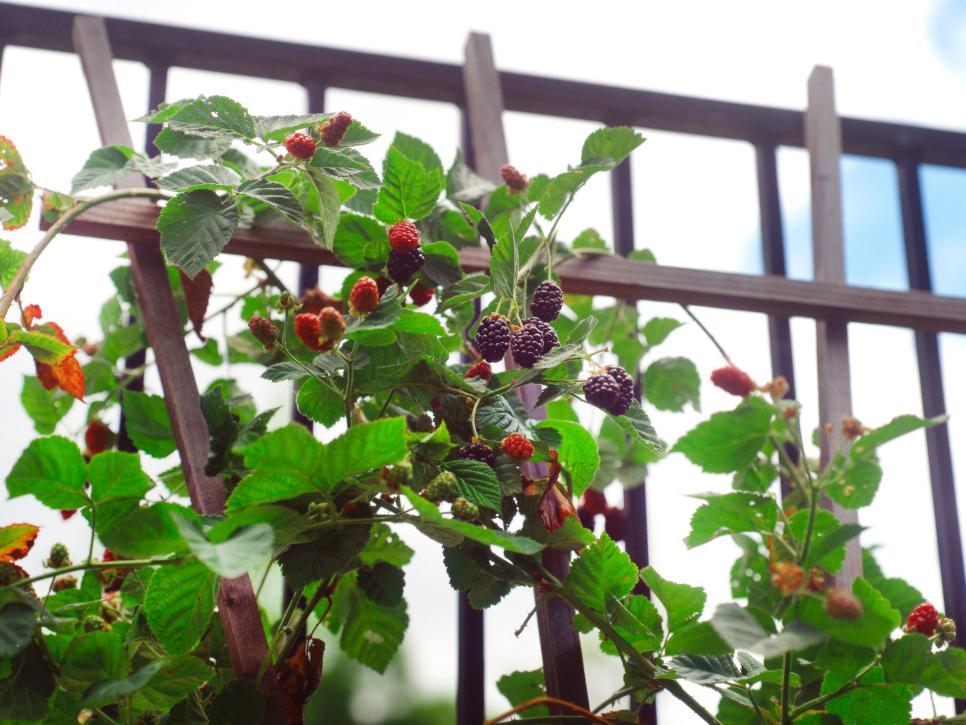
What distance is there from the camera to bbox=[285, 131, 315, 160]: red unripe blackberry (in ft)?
3.15

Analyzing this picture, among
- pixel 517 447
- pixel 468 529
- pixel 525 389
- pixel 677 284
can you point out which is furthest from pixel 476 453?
pixel 677 284

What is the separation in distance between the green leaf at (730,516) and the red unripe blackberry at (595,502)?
0.40 m

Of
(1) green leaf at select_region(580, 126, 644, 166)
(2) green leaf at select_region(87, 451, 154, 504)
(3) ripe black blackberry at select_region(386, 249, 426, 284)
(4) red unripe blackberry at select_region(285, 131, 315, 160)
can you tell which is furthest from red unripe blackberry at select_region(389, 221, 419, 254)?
(2) green leaf at select_region(87, 451, 154, 504)

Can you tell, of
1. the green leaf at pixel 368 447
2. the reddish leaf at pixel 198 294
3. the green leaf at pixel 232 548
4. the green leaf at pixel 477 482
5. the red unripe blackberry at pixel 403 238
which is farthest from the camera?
the reddish leaf at pixel 198 294

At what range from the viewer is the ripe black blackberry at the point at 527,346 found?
873mm

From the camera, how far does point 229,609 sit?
3.01ft

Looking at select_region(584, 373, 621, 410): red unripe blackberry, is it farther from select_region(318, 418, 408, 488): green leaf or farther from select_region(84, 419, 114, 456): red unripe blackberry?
select_region(84, 419, 114, 456): red unripe blackberry

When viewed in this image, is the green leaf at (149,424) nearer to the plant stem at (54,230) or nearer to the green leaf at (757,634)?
the plant stem at (54,230)

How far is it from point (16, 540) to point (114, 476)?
103mm

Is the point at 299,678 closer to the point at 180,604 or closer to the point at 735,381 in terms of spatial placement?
the point at 180,604

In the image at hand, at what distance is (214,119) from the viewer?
3.22 feet

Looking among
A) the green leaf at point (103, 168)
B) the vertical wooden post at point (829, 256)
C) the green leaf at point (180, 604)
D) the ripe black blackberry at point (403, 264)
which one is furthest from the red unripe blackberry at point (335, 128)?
the vertical wooden post at point (829, 256)

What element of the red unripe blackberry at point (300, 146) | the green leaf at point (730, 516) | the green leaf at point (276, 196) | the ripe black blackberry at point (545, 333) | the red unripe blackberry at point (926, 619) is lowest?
the red unripe blackberry at point (926, 619)

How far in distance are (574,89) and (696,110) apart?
206mm
